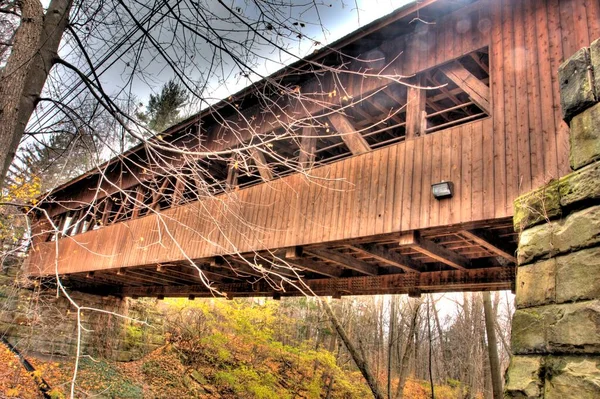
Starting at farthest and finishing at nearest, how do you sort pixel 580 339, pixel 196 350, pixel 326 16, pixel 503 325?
pixel 503 325
pixel 196 350
pixel 326 16
pixel 580 339

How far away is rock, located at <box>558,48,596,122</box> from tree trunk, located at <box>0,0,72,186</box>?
3.33m

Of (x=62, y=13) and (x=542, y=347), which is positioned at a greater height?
(x=62, y=13)

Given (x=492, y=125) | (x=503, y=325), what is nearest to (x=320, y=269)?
(x=492, y=125)

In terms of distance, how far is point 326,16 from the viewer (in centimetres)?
278

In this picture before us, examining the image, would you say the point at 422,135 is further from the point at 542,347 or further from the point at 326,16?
the point at 542,347

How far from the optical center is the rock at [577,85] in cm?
196

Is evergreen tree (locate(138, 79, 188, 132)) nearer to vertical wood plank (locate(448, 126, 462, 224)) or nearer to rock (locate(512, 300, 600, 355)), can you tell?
rock (locate(512, 300, 600, 355))

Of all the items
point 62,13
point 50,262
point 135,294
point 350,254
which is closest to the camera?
point 62,13

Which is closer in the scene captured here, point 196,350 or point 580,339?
point 580,339

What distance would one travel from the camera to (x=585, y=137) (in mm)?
1940

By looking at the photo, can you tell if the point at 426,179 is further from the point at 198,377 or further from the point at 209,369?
the point at 209,369

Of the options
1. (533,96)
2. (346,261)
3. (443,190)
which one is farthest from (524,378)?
(346,261)

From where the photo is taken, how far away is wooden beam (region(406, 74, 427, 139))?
5.71m

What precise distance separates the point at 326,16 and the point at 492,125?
3.08 meters
